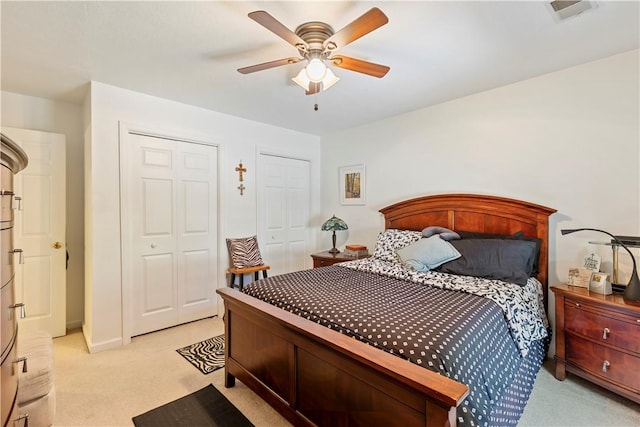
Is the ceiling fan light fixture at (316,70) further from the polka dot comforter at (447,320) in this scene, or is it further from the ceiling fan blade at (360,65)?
the polka dot comforter at (447,320)

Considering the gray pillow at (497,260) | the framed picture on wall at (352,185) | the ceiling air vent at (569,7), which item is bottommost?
the gray pillow at (497,260)

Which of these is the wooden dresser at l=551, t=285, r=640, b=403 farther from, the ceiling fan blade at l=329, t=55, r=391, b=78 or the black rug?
the black rug

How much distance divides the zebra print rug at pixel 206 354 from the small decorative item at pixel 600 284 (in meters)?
2.87

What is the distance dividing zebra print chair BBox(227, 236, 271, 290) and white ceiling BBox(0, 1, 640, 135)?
1.63 meters

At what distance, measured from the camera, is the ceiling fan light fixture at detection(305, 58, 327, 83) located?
1.85 metres

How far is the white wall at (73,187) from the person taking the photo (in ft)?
10.1

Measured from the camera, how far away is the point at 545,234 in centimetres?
255

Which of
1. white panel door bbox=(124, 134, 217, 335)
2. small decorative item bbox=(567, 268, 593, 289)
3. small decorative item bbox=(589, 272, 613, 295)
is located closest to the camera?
small decorative item bbox=(589, 272, 613, 295)

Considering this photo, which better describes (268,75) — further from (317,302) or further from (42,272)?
(42,272)

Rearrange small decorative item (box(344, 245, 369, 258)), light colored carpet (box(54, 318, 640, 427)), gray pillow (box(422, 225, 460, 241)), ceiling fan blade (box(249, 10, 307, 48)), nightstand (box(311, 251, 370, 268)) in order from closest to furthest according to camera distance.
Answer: ceiling fan blade (box(249, 10, 307, 48)), light colored carpet (box(54, 318, 640, 427)), gray pillow (box(422, 225, 460, 241)), nightstand (box(311, 251, 370, 268)), small decorative item (box(344, 245, 369, 258))

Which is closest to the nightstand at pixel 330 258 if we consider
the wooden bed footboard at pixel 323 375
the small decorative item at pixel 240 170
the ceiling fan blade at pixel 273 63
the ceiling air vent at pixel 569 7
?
the small decorative item at pixel 240 170

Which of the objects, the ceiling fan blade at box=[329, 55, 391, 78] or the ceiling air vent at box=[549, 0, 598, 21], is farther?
the ceiling fan blade at box=[329, 55, 391, 78]

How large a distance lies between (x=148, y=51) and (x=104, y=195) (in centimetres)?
139

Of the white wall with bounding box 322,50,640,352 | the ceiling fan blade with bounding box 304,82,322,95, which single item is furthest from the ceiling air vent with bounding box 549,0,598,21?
the ceiling fan blade with bounding box 304,82,322,95
